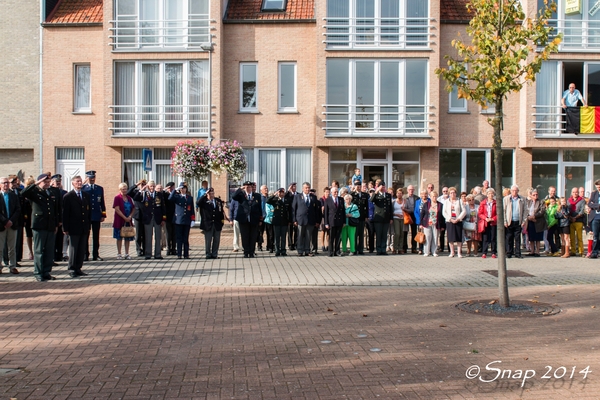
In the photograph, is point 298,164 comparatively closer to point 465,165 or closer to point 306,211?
point 465,165

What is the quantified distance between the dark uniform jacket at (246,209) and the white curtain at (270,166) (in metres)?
7.09

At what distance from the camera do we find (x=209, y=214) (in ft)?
54.9

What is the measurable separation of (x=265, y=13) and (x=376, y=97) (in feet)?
17.5

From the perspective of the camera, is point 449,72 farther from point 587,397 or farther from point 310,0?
point 310,0

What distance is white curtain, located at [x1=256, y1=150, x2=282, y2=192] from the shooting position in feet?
80.1

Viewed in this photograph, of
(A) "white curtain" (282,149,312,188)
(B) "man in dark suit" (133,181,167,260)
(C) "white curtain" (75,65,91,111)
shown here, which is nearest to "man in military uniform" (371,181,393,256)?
(B) "man in dark suit" (133,181,167,260)

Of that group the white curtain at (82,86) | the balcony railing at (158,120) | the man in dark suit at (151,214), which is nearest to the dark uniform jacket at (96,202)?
the man in dark suit at (151,214)

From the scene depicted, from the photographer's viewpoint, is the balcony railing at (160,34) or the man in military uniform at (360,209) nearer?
the man in military uniform at (360,209)

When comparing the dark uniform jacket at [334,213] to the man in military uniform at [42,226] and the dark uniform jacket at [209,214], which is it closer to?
the dark uniform jacket at [209,214]

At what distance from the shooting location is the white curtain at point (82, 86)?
81.0 feet

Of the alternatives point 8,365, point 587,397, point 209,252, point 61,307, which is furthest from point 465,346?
point 209,252

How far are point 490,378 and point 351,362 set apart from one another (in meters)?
1.41

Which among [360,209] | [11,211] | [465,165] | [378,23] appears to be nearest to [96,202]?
[11,211]

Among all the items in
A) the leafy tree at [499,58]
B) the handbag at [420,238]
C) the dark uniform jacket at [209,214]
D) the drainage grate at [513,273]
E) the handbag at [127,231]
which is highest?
the leafy tree at [499,58]
